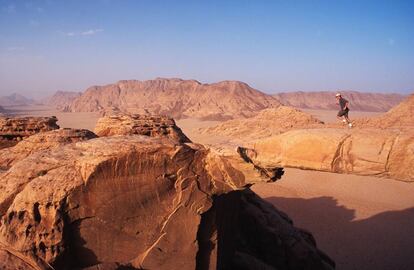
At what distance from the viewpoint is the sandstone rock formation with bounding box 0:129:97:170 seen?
8328mm

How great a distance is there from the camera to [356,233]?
13.1 metres

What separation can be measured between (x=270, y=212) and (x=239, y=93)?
167 ft

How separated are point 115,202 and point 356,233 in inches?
429

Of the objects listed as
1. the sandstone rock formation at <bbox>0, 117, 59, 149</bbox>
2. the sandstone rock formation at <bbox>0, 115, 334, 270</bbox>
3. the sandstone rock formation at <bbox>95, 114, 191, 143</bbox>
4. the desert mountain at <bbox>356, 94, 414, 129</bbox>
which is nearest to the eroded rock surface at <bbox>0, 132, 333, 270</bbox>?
the sandstone rock formation at <bbox>0, 115, 334, 270</bbox>

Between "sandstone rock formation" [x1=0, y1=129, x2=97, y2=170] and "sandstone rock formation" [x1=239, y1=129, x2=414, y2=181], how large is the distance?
16.2ft

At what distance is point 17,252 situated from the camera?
213 inches

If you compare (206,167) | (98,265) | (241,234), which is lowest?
(241,234)

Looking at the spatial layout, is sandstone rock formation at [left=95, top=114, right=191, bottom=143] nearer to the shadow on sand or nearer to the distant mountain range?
the shadow on sand

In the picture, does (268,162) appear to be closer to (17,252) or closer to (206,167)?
(206,167)

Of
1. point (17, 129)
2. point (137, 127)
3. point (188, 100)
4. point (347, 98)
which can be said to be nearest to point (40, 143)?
point (17, 129)

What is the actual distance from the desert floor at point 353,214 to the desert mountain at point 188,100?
30193 millimetres

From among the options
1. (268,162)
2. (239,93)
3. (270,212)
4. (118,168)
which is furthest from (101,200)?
(239,93)

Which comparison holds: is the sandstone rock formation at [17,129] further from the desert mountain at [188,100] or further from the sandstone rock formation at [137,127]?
the desert mountain at [188,100]

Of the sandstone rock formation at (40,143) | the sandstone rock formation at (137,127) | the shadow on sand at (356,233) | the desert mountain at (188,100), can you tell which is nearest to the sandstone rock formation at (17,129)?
the sandstone rock formation at (40,143)
